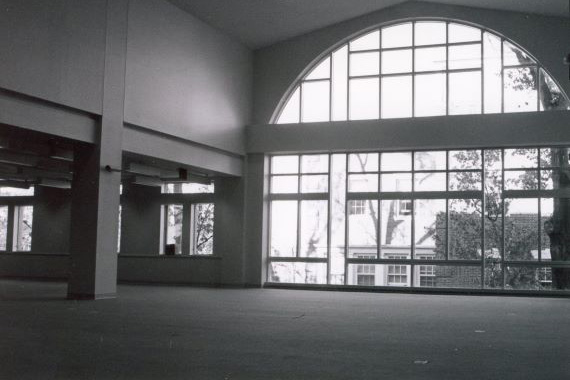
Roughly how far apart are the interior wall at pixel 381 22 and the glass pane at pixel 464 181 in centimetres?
322

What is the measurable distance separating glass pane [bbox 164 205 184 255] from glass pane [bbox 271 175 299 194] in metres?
3.27

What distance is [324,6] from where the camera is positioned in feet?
61.5

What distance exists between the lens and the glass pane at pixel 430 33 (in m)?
19.6

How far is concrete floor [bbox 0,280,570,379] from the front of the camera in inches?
239

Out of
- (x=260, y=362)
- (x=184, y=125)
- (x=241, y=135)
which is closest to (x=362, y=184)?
(x=241, y=135)

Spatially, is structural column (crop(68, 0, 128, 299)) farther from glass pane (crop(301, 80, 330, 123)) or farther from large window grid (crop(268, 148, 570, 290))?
large window grid (crop(268, 148, 570, 290))

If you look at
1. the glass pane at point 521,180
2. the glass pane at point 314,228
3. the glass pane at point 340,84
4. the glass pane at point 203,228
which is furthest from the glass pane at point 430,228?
the glass pane at point 203,228

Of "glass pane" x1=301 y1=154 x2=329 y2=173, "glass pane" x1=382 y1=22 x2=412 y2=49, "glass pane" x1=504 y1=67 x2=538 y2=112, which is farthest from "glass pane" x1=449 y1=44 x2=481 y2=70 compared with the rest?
"glass pane" x1=301 y1=154 x2=329 y2=173

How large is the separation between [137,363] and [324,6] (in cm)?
1413

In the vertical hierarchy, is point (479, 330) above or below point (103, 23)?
below

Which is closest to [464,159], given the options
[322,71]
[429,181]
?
[429,181]

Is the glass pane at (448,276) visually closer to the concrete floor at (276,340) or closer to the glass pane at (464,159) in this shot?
the glass pane at (464,159)

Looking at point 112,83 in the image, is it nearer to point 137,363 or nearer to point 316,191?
point 316,191

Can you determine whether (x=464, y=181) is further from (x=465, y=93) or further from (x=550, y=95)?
(x=550, y=95)
